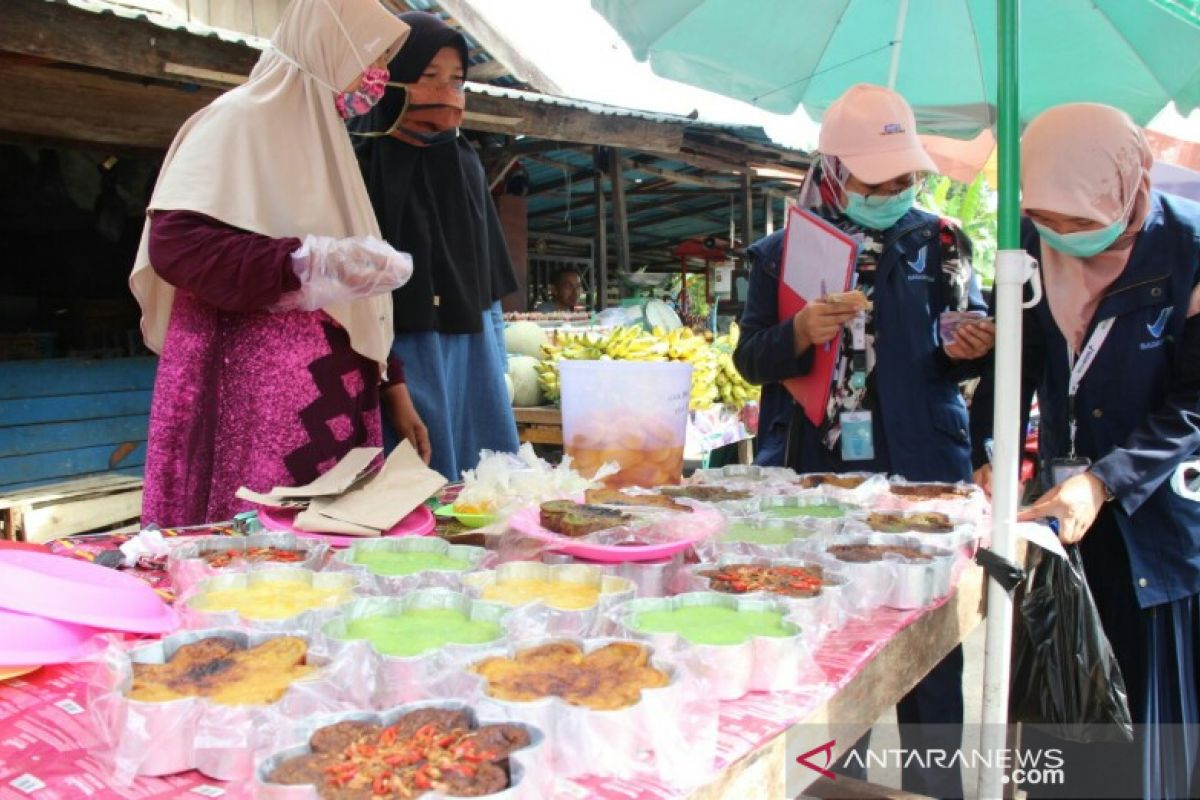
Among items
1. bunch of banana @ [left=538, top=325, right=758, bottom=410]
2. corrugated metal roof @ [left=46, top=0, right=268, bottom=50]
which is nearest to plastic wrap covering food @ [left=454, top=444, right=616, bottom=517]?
corrugated metal roof @ [left=46, top=0, right=268, bottom=50]

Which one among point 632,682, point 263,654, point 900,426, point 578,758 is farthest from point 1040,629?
point 263,654

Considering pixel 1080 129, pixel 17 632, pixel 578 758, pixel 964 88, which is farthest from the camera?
pixel 964 88

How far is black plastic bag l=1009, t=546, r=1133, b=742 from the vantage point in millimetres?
1754

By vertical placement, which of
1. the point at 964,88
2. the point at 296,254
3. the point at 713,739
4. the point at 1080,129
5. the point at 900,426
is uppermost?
the point at 964,88

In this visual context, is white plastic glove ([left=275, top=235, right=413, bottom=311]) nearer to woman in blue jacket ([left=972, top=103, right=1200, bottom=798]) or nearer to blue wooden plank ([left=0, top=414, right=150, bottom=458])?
woman in blue jacket ([left=972, top=103, right=1200, bottom=798])

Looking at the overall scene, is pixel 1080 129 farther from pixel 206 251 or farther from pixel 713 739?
pixel 206 251

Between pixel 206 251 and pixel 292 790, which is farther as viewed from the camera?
pixel 206 251

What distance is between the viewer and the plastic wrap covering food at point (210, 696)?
90 cm

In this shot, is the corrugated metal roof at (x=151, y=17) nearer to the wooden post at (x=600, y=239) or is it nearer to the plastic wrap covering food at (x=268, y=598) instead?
the plastic wrap covering food at (x=268, y=598)

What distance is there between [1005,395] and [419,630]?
94 centimetres

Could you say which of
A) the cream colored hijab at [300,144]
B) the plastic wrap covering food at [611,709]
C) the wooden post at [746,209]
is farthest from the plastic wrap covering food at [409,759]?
the wooden post at [746,209]

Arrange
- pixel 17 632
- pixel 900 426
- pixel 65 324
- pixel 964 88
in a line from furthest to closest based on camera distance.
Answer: pixel 65 324, pixel 964 88, pixel 900 426, pixel 17 632

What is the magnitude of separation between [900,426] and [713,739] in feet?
5.48

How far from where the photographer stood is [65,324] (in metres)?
6.53
